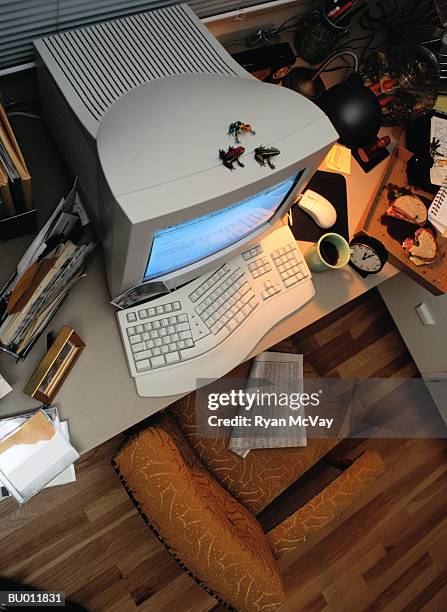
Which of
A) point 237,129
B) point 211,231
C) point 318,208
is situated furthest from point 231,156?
point 318,208

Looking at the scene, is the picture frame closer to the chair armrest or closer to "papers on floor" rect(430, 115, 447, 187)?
the chair armrest

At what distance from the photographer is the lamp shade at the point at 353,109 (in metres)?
1.33

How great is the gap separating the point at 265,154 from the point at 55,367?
643 millimetres

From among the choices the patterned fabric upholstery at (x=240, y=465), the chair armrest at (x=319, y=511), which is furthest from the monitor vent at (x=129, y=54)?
the chair armrest at (x=319, y=511)

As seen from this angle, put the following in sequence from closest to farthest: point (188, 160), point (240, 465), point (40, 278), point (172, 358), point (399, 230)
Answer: point (188, 160) < point (40, 278) < point (172, 358) < point (399, 230) < point (240, 465)

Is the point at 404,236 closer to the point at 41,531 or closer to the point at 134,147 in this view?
the point at 134,147

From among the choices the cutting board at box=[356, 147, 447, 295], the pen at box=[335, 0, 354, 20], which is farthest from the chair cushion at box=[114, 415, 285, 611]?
the pen at box=[335, 0, 354, 20]

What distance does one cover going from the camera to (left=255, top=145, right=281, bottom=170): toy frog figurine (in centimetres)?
90

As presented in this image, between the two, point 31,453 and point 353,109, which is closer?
point 31,453

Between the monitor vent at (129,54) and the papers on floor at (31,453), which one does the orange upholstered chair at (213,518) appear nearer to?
the papers on floor at (31,453)

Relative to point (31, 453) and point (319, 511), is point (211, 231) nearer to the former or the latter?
point (31, 453)

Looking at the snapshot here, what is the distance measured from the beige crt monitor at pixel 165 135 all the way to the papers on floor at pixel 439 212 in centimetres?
52

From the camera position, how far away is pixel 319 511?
1.36 metres

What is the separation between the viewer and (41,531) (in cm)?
180
